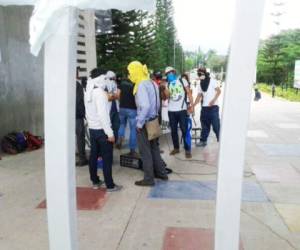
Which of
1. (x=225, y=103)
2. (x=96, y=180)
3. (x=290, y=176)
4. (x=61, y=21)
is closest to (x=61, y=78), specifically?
(x=61, y=21)

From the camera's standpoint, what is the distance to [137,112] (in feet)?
19.8

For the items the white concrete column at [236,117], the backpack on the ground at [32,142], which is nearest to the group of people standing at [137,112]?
the backpack on the ground at [32,142]

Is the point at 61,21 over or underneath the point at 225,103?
over

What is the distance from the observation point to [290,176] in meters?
6.73

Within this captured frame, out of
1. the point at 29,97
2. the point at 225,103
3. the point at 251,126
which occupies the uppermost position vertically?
the point at 225,103

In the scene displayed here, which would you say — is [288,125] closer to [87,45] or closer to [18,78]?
[87,45]

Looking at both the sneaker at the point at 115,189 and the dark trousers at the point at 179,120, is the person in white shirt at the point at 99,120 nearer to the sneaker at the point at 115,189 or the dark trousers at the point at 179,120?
the sneaker at the point at 115,189

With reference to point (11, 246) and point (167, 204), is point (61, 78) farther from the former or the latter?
point (167, 204)

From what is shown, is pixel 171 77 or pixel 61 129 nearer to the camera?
pixel 61 129

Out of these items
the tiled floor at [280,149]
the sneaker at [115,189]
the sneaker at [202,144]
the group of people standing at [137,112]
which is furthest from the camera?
the sneaker at [202,144]

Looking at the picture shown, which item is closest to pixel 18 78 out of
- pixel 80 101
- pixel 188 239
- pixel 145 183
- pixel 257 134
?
pixel 80 101

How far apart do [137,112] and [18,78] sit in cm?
438

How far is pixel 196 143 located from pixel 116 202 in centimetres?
453

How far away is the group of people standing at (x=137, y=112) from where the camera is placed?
5.41 metres
